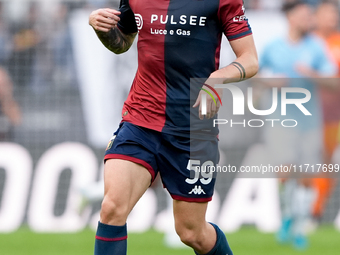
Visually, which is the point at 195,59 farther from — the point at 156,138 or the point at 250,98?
the point at 250,98

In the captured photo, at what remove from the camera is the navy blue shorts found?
389 cm

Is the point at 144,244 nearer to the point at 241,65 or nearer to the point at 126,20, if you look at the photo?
the point at 126,20

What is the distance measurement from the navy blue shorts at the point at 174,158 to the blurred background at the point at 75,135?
146 inches

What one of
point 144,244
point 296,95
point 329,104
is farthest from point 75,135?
point 329,104

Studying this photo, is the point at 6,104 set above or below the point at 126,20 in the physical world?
below

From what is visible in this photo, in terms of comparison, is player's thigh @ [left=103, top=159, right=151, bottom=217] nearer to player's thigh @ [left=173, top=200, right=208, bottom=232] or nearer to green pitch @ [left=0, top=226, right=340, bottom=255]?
player's thigh @ [left=173, top=200, right=208, bottom=232]

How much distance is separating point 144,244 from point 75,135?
7.29ft

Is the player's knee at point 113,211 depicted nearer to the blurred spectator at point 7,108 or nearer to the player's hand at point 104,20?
the player's hand at point 104,20

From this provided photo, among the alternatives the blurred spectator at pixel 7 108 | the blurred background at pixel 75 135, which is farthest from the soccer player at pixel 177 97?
the blurred spectator at pixel 7 108

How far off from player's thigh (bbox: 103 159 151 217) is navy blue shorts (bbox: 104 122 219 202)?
8cm

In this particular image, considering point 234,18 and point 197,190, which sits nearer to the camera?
point 234,18

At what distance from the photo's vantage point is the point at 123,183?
3.71m

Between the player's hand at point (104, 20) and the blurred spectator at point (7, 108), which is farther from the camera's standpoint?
the blurred spectator at point (7, 108)

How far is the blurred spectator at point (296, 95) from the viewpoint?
700 cm
